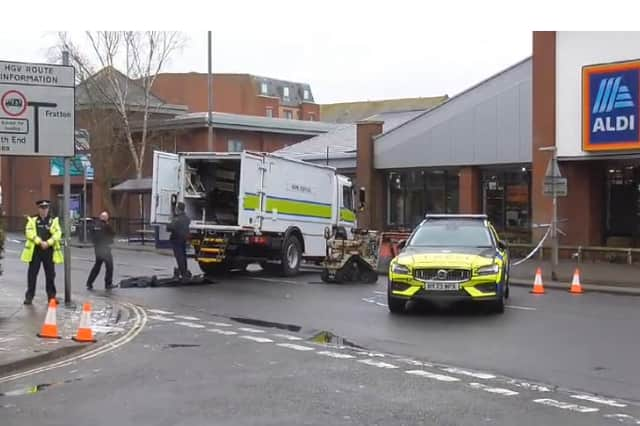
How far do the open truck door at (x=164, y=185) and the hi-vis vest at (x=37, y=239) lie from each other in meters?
4.83

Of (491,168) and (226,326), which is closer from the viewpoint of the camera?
(226,326)

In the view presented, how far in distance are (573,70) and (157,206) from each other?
44.3 ft

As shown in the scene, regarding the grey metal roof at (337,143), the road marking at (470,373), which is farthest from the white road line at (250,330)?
the grey metal roof at (337,143)

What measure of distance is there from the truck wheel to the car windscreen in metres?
6.45

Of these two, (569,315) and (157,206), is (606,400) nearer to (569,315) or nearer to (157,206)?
(569,315)

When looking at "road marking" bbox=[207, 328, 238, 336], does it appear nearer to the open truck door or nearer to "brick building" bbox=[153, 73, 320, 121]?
the open truck door

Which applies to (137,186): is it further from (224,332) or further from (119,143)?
(224,332)

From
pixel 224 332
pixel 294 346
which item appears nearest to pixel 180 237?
pixel 224 332

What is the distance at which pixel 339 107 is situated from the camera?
113m

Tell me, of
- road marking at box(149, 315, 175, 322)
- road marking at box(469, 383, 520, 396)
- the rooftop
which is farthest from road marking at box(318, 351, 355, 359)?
the rooftop

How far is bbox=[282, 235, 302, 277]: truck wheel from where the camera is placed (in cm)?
2109

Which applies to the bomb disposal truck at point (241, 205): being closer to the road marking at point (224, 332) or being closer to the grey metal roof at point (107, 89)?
the road marking at point (224, 332)

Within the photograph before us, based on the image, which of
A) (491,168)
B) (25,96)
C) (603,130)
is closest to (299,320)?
(25,96)

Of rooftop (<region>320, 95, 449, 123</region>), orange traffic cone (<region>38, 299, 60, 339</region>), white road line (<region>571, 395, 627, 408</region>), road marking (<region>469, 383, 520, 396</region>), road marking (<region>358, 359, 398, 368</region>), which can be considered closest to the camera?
white road line (<region>571, 395, 627, 408</region>)
